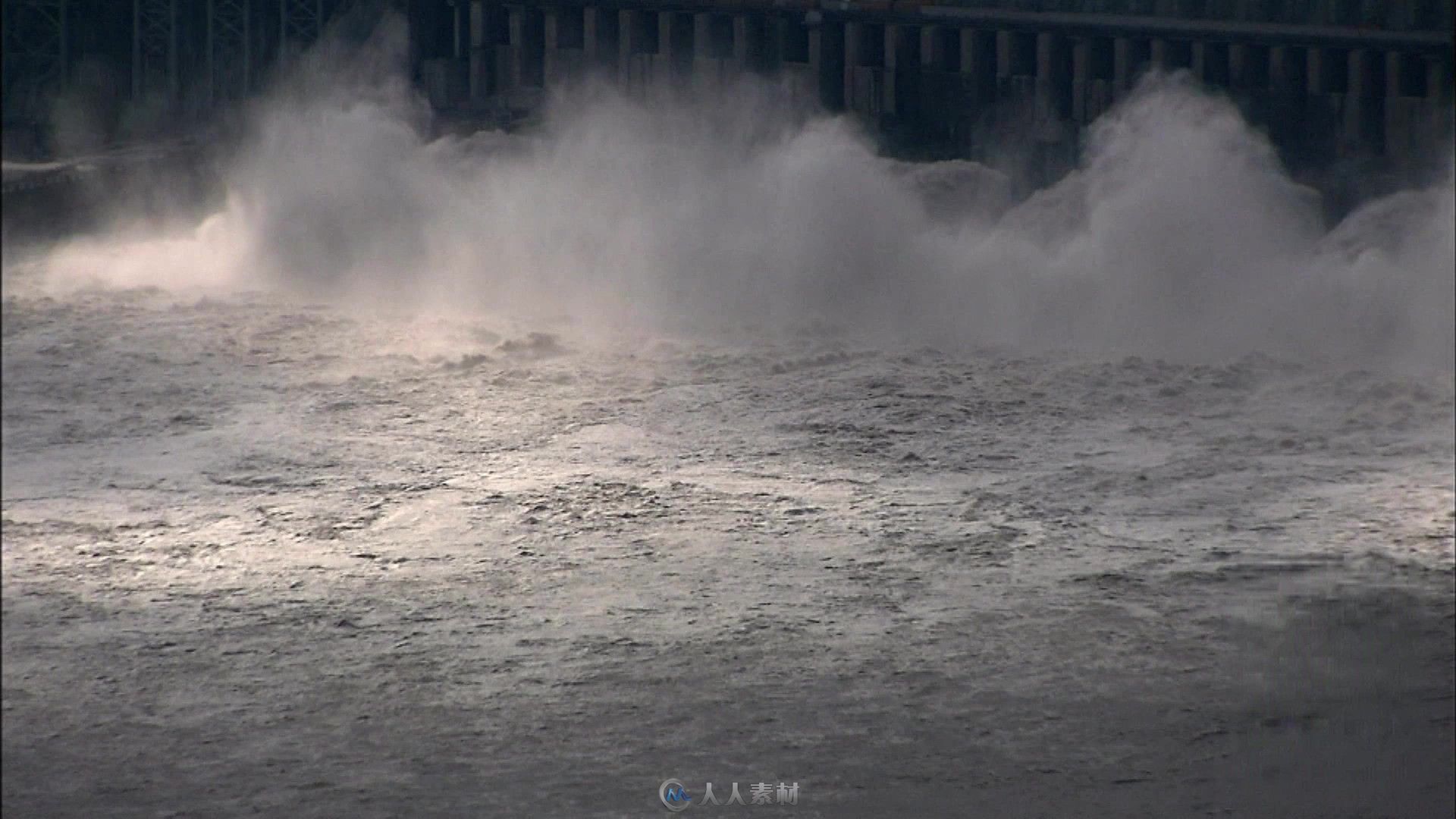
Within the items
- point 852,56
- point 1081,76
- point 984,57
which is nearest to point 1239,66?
point 1081,76

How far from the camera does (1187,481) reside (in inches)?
482

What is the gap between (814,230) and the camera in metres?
19.2

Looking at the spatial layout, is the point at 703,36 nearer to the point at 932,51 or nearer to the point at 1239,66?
the point at 932,51

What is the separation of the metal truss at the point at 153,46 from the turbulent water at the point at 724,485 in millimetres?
729

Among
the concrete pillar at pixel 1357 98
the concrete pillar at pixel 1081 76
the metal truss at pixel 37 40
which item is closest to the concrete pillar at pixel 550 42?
the concrete pillar at pixel 1081 76

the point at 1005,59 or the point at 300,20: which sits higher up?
the point at 300,20

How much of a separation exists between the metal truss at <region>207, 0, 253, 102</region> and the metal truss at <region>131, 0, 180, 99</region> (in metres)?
1.37

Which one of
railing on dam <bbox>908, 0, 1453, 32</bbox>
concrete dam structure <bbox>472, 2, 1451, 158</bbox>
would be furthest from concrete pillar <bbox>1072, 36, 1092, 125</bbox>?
railing on dam <bbox>908, 0, 1453, 32</bbox>

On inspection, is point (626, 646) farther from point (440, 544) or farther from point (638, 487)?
point (638, 487)

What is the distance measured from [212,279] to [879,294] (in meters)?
7.13

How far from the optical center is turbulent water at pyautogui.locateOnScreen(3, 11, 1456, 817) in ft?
25.7
